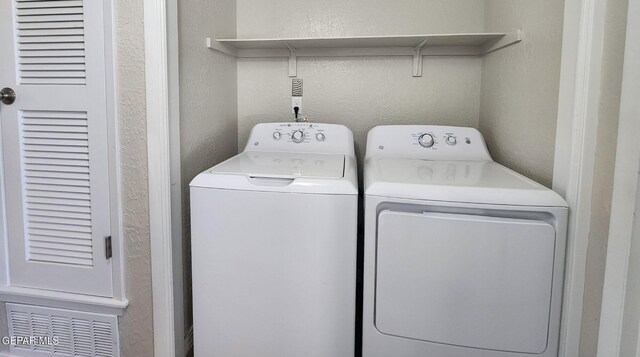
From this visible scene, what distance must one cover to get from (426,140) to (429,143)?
21 mm

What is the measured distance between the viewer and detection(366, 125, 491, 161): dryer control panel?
69.2 inches

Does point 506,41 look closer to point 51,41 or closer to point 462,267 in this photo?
point 462,267

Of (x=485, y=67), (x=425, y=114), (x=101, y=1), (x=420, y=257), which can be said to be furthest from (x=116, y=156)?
(x=485, y=67)

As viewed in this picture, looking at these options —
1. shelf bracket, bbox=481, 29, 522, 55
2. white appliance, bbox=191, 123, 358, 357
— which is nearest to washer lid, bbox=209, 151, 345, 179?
white appliance, bbox=191, 123, 358, 357

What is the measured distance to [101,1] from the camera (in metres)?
1.34

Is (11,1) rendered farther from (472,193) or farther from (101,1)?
(472,193)

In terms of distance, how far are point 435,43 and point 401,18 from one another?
257 mm

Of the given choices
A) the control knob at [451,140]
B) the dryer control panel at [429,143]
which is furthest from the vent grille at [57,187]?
the control knob at [451,140]

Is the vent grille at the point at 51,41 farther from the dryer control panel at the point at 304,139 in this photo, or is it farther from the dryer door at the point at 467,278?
the dryer door at the point at 467,278

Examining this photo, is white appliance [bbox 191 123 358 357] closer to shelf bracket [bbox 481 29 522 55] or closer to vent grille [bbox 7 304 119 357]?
vent grille [bbox 7 304 119 357]

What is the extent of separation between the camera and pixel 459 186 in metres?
1.18

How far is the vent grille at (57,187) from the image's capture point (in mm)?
1432

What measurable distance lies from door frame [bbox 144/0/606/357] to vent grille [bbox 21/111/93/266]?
286mm

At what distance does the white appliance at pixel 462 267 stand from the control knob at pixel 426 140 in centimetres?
53
